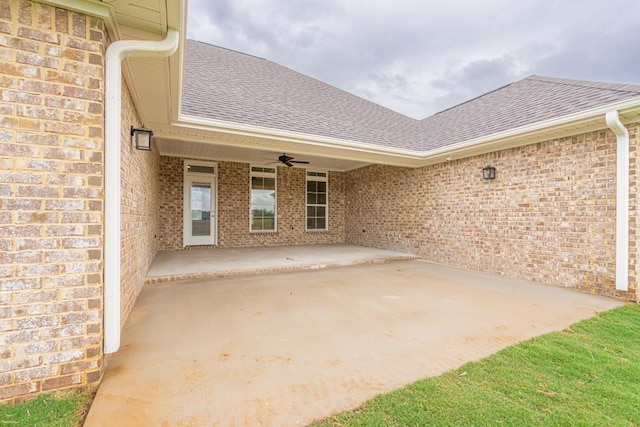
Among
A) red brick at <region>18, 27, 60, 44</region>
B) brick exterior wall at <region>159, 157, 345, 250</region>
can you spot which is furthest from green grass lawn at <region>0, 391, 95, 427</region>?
brick exterior wall at <region>159, 157, 345, 250</region>

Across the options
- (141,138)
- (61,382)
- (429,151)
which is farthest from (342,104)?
(61,382)

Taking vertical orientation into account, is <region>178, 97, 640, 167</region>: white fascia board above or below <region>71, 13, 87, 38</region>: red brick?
above

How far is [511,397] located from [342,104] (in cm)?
840

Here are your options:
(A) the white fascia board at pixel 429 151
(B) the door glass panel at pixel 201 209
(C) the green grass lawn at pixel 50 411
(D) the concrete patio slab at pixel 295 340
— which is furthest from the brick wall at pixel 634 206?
(B) the door glass panel at pixel 201 209

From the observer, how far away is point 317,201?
1083 centimetres

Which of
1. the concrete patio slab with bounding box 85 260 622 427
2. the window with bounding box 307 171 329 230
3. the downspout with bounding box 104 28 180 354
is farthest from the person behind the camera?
the window with bounding box 307 171 329 230

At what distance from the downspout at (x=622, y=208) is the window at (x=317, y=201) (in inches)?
310

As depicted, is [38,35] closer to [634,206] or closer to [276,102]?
[276,102]

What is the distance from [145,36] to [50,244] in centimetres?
184

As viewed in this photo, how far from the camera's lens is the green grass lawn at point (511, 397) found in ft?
5.68

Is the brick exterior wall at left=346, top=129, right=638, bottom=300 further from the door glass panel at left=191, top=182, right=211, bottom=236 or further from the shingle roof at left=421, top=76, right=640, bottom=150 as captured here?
the door glass panel at left=191, top=182, right=211, bottom=236

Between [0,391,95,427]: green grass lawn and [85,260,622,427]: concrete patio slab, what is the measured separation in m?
0.09

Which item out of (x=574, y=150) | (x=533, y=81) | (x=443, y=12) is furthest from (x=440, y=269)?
(x=443, y=12)

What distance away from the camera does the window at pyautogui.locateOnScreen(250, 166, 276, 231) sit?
380 inches
